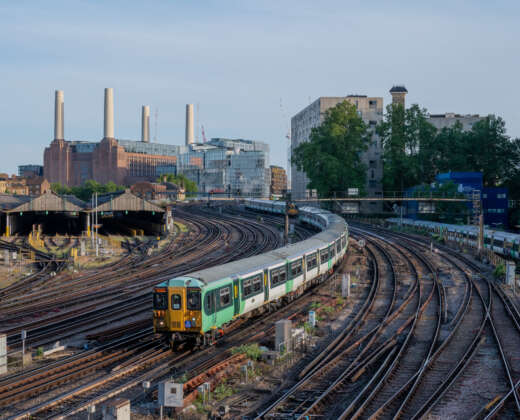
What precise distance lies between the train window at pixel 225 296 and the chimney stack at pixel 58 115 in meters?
170

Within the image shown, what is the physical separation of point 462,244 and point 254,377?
43127 millimetres

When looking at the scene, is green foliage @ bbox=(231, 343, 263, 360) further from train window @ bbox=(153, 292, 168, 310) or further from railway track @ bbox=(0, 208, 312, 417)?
train window @ bbox=(153, 292, 168, 310)

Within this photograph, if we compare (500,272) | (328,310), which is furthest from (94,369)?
(500,272)

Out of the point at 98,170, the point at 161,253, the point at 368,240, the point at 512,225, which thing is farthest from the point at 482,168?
the point at 98,170

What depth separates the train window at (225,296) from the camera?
20234 millimetres

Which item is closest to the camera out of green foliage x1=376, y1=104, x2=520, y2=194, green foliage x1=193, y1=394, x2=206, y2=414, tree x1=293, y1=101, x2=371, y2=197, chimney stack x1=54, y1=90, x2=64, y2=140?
green foliage x1=193, y1=394, x2=206, y2=414

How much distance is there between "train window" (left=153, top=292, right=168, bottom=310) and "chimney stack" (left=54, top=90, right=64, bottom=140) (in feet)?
558

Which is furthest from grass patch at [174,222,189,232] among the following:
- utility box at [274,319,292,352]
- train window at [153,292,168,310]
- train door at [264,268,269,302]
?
utility box at [274,319,292,352]

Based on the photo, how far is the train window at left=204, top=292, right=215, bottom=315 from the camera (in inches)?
754

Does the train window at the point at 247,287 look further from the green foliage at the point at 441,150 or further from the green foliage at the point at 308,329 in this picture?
the green foliage at the point at 441,150

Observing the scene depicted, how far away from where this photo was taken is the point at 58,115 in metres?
183

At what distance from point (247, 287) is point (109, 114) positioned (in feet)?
512

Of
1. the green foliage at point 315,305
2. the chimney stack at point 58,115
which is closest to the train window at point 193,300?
the green foliage at point 315,305

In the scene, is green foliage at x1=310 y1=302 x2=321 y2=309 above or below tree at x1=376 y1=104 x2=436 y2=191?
below
